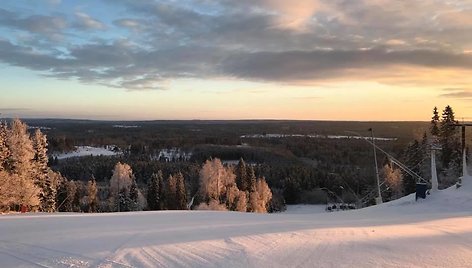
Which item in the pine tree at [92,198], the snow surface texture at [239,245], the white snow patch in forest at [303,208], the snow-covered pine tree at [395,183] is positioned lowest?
the white snow patch in forest at [303,208]

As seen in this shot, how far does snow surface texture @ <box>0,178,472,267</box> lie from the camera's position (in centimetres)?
931

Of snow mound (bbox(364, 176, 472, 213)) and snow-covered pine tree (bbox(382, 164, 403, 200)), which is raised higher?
snow mound (bbox(364, 176, 472, 213))

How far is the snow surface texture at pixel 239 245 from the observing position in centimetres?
931

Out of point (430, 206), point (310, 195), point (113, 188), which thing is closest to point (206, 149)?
point (310, 195)

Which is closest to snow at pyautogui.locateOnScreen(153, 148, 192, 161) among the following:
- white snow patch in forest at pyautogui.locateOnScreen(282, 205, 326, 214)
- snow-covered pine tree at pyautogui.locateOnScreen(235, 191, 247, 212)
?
white snow patch in forest at pyautogui.locateOnScreen(282, 205, 326, 214)

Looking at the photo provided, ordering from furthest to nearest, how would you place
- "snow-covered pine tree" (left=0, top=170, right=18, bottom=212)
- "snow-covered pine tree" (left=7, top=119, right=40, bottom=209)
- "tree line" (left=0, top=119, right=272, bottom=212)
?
"tree line" (left=0, top=119, right=272, bottom=212) → "snow-covered pine tree" (left=7, top=119, right=40, bottom=209) → "snow-covered pine tree" (left=0, top=170, right=18, bottom=212)

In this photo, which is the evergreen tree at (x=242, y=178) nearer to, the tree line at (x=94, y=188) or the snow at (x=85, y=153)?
the tree line at (x=94, y=188)

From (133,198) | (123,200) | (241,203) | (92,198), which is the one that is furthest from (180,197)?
(92,198)

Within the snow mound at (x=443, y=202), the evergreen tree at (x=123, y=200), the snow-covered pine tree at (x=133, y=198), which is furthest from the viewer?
the evergreen tree at (x=123, y=200)

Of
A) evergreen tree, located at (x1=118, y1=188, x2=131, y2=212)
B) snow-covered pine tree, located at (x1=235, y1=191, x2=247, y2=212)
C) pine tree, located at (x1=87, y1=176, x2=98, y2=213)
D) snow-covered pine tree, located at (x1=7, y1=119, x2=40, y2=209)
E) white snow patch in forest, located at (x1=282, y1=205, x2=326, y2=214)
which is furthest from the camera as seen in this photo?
white snow patch in forest, located at (x1=282, y1=205, x2=326, y2=214)

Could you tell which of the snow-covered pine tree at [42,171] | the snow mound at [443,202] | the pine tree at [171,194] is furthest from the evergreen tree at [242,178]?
the snow mound at [443,202]

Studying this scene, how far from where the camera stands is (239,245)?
10.7 metres

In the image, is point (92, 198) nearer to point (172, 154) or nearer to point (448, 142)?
point (448, 142)

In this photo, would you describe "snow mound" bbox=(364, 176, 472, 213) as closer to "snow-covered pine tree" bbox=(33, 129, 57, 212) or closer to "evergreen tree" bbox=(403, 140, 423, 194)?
"snow-covered pine tree" bbox=(33, 129, 57, 212)
